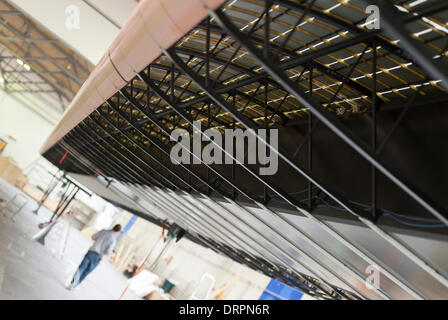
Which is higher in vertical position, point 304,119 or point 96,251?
point 304,119

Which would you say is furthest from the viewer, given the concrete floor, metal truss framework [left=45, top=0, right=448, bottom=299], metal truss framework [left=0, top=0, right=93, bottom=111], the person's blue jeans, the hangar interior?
metal truss framework [left=0, top=0, right=93, bottom=111]

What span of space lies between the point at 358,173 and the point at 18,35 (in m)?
30.0

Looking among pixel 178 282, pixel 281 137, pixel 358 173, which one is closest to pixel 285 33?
pixel 358 173

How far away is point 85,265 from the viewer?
1684 cm

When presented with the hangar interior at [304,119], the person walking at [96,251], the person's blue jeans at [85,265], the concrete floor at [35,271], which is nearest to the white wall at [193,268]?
the concrete floor at [35,271]

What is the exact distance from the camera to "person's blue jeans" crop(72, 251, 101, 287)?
1680cm

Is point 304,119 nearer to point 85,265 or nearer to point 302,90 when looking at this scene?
point 302,90

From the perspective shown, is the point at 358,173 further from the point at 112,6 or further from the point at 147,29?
the point at 112,6

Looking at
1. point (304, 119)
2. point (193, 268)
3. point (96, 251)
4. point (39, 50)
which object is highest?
point (39, 50)

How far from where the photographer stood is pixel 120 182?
26.1 meters

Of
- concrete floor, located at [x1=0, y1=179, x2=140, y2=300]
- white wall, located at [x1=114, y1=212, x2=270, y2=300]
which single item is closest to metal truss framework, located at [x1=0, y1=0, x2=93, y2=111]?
concrete floor, located at [x1=0, y1=179, x2=140, y2=300]

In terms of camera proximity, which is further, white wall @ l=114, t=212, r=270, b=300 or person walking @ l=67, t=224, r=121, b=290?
white wall @ l=114, t=212, r=270, b=300

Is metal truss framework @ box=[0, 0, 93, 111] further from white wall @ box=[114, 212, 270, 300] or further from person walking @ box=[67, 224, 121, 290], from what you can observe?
person walking @ box=[67, 224, 121, 290]

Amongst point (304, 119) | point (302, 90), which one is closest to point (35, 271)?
point (304, 119)
